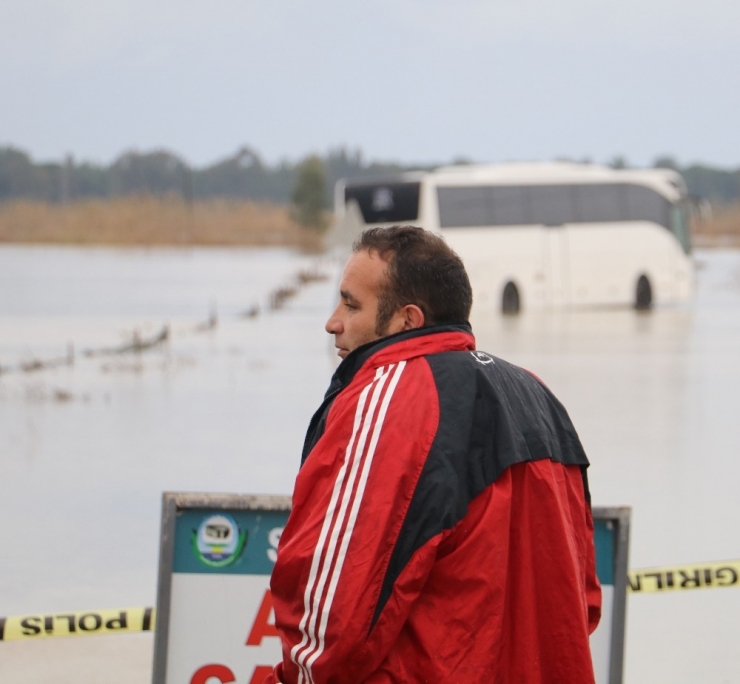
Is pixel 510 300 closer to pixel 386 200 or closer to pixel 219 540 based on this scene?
pixel 386 200

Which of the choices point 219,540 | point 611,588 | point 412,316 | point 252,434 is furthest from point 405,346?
point 252,434

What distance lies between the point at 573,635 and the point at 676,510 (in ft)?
17.8

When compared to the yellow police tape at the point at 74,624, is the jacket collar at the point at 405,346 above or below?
above

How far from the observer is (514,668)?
247 centimetres

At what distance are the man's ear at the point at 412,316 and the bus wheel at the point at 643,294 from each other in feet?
88.5

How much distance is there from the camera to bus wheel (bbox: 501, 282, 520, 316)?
27859 mm

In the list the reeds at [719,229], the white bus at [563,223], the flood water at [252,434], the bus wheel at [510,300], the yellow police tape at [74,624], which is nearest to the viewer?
the yellow police tape at [74,624]

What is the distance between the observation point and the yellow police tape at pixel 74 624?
4.12m

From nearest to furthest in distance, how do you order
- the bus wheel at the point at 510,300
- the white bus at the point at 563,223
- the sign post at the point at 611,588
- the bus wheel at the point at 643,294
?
the sign post at the point at 611,588
the bus wheel at the point at 510,300
the white bus at the point at 563,223
the bus wheel at the point at 643,294

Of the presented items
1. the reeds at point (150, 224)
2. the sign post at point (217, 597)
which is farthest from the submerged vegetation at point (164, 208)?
the sign post at point (217, 597)

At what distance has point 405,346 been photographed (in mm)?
2424

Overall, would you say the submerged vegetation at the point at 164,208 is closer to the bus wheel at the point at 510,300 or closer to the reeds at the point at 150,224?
the reeds at the point at 150,224

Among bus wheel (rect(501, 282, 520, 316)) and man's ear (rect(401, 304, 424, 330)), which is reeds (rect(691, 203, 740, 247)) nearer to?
bus wheel (rect(501, 282, 520, 316))

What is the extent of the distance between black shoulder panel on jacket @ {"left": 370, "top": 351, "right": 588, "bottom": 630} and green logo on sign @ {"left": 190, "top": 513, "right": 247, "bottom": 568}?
130cm
